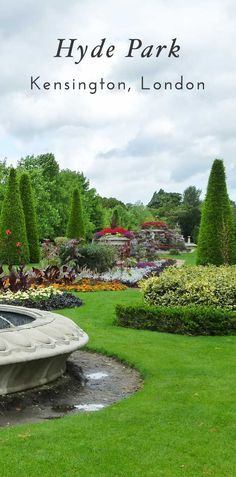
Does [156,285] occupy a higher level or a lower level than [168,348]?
higher

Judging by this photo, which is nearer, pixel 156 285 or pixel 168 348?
pixel 168 348

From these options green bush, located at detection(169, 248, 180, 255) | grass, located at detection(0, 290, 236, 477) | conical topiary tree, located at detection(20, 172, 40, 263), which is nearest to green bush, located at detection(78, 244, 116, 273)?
conical topiary tree, located at detection(20, 172, 40, 263)

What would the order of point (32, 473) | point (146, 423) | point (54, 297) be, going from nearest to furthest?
1. point (32, 473)
2. point (146, 423)
3. point (54, 297)

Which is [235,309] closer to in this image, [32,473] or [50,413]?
[50,413]

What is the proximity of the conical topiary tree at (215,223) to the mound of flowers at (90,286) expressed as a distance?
357cm

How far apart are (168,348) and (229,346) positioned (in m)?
0.95

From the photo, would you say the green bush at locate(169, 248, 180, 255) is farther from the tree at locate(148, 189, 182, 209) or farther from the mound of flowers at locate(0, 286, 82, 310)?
the tree at locate(148, 189, 182, 209)

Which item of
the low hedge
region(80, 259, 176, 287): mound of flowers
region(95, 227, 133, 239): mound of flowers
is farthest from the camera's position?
A: region(95, 227, 133, 239): mound of flowers

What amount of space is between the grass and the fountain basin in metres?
0.83

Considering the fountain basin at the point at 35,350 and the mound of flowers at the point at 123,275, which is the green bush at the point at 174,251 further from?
the fountain basin at the point at 35,350

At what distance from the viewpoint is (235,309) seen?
411 inches

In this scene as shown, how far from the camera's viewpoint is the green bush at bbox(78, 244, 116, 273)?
20.5 meters

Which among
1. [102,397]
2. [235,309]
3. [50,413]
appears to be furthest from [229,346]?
[50,413]

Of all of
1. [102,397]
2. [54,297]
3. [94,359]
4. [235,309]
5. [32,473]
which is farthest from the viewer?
[54,297]
